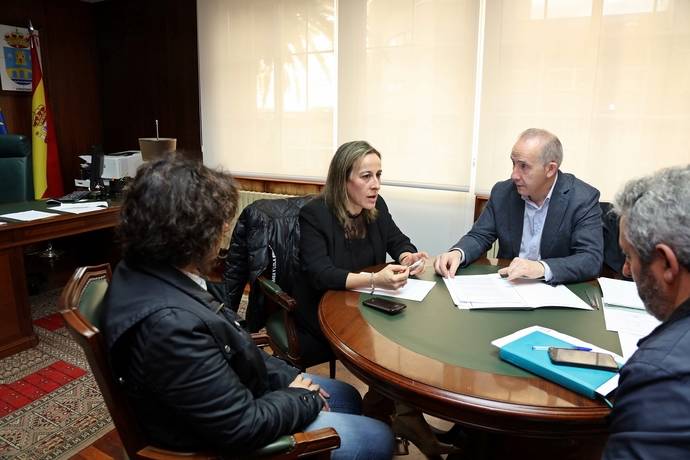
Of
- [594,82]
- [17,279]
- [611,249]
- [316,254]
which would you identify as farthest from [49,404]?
[594,82]

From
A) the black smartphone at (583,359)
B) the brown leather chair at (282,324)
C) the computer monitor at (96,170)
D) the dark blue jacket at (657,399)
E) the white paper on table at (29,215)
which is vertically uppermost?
the computer monitor at (96,170)

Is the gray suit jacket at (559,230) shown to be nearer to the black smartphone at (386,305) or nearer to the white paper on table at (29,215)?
the black smartphone at (386,305)

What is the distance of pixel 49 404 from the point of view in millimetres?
2127

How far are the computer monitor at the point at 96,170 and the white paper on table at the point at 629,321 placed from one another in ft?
11.2

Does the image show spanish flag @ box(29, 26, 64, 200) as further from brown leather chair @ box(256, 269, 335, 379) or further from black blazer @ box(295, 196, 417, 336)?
black blazer @ box(295, 196, 417, 336)

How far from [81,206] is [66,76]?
7.59 ft

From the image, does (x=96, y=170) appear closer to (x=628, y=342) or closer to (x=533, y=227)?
(x=533, y=227)

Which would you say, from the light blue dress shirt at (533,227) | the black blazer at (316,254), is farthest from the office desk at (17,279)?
the light blue dress shirt at (533,227)

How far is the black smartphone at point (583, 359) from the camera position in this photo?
3.27 feet

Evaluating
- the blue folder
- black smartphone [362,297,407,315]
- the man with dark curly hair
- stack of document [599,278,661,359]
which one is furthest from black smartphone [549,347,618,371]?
the man with dark curly hair

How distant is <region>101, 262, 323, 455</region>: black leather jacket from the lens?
2.79 feet

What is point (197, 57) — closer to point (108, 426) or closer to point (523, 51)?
point (523, 51)

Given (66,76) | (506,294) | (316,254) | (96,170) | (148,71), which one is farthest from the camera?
(66,76)

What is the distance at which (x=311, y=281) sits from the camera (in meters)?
1.75
